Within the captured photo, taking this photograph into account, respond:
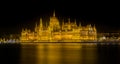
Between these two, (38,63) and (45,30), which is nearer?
(38,63)

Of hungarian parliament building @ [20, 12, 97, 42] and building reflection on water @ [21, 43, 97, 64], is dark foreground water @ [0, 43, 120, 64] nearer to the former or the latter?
building reflection on water @ [21, 43, 97, 64]

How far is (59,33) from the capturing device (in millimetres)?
126188

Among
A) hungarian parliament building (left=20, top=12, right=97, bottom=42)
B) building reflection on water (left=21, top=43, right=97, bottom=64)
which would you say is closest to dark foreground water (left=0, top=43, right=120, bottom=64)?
building reflection on water (left=21, top=43, right=97, bottom=64)

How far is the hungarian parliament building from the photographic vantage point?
122250 millimetres

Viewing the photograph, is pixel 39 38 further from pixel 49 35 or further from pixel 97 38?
pixel 97 38

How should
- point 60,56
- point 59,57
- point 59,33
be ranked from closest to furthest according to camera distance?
point 59,57 → point 60,56 → point 59,33

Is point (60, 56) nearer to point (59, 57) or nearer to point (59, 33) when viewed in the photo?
point (59, 57)

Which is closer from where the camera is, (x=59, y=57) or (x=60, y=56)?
(x=59, y=57)

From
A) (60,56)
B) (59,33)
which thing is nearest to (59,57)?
(60,56)

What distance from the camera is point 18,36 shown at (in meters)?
138

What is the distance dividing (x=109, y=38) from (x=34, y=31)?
24235 mm

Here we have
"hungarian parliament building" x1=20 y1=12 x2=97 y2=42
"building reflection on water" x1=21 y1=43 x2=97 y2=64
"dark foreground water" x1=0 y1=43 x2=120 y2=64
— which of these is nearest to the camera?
"dark foreground water" x1=0 y1=43 x2=120 y2=64

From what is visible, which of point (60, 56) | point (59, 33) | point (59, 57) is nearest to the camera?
point (59, 57)

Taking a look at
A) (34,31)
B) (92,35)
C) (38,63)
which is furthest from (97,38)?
(38,63)
